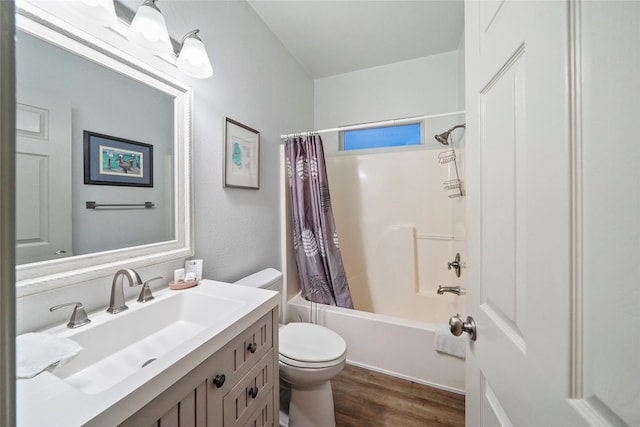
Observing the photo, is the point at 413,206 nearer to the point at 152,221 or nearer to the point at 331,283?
the point at 331,283

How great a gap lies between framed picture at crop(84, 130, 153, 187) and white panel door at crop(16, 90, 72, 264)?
0.17 feet

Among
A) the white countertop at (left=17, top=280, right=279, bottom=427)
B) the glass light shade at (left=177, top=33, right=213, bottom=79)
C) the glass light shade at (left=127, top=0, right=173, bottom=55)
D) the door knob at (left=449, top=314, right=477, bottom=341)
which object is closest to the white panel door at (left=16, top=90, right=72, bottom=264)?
the white countertop at (left=17, top=280, right=279, bottom=427)

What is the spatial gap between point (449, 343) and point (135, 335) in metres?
1.66

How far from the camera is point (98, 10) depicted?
0.80 metres

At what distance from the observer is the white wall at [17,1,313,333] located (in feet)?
3.55

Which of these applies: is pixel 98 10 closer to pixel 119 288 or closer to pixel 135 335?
Result: pixel 119 288

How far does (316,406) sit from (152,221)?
1242 millimetres

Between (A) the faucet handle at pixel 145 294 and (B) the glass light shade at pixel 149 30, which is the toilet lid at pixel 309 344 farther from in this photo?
(B) the glass light shade at pixel 149 30

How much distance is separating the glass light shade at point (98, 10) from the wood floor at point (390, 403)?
2.10m

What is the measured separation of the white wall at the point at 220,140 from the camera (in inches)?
42.7

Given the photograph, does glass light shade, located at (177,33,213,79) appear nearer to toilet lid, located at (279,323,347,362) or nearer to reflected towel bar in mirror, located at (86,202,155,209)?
reflected towel bar in mirror, located at (86,202,155,209)

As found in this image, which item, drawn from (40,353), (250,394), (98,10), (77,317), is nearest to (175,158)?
(98,10)

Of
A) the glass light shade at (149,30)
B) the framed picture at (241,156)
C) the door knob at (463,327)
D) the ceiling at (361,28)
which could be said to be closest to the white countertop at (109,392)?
the door knob at (463,327)

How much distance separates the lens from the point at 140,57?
39.4 inches
